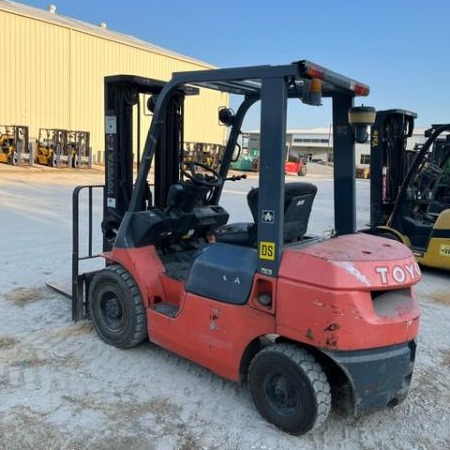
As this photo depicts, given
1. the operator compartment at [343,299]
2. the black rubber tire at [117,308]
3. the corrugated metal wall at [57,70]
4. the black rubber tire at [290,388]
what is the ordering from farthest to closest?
1. the corrugated metal wall at [57,70]
2. the black rubber tire at [117,308]
3. the black rubber tire at [290,388]
4. the operator compartment at [343,299]

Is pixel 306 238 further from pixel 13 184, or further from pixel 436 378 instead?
pixel 13 184

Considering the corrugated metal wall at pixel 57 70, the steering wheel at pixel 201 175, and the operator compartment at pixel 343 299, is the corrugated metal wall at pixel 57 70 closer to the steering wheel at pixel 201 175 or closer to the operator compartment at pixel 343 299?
the steering wheel at pixel 201 175

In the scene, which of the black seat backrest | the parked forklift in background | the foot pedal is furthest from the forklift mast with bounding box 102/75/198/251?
the parked forklift in background

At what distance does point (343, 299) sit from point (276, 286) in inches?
16.5

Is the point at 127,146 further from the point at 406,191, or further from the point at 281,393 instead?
the point at 406,191

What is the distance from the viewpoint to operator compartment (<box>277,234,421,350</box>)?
2.97m

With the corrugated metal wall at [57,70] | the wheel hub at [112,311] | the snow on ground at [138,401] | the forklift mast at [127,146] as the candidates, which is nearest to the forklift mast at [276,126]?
the wheel hub at [112,311]

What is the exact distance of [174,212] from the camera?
4.45 metres

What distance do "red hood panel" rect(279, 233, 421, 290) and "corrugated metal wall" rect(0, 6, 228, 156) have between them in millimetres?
29542

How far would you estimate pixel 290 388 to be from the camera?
320cm

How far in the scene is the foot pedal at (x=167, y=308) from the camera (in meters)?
3.95

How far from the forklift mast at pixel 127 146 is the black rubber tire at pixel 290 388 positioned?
1.92 meters

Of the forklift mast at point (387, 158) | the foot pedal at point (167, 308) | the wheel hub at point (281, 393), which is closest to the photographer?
the wheel hub at point (281, 393)

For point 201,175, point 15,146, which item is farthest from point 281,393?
Answer: point 15,146
